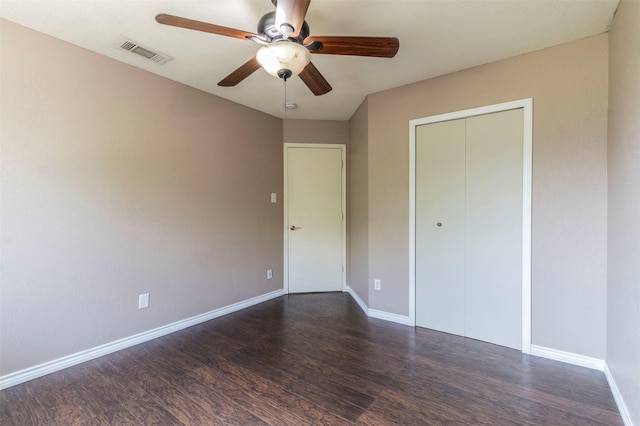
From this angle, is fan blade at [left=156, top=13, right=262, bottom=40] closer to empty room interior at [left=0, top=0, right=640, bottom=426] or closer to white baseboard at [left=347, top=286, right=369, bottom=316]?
empty room interior at [left=0, top=0, right=640, bottom=426]

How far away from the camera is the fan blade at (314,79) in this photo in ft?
5.81

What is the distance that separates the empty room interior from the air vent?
0.02 metres

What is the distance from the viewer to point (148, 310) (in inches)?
101

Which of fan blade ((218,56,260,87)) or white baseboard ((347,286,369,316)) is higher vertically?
fan blade ((218,56,260,87))

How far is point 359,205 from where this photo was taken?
11.4 ft

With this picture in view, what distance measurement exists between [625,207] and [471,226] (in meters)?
1.01

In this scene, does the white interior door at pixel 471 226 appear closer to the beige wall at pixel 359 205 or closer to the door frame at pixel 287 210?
the beige wall at pixel 359 205

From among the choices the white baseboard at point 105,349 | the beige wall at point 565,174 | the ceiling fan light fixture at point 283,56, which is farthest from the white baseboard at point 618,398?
the white baseboard at point 105,349

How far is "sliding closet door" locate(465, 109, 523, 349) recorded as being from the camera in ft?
7.61

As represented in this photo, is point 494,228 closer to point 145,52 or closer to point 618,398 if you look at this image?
point 618,398

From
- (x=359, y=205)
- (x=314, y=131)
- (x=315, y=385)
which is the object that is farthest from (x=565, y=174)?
(x=314, y=131)

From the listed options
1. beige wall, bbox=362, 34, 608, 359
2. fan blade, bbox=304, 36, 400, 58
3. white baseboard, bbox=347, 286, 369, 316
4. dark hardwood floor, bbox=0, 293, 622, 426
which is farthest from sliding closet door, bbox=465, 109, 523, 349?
fan blade, bbox=304, 36, 400, 58

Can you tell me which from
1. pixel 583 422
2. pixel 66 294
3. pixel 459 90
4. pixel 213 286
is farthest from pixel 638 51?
pixel 66 294

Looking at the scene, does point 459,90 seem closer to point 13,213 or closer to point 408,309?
point 408,309
